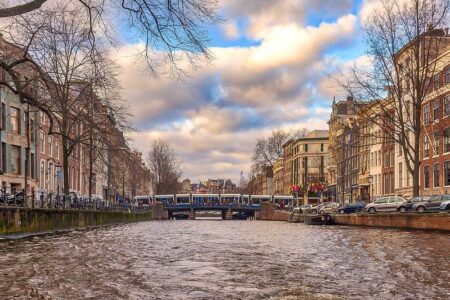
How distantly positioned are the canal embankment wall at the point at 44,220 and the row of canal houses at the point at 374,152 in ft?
65.6

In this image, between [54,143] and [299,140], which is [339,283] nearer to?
[54,143]

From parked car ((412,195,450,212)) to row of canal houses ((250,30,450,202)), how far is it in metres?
5.16

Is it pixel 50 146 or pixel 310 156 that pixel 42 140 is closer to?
pixel 50 146

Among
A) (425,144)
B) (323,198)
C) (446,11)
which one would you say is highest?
(446,11)

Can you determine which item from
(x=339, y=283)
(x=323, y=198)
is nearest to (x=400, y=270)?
(x=339, y=283)

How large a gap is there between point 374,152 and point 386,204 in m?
32.1

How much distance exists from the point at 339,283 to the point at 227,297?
9.33 feet

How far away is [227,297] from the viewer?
8.93 meters

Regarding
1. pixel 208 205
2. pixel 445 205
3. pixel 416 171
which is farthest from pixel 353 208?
Result: pixel 208 205

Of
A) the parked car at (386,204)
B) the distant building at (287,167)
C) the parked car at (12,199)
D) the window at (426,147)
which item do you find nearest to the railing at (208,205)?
the distant building at (287,167)

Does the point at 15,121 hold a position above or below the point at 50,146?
above

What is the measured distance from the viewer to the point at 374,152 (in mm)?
78375

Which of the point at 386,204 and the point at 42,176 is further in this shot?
the point at 42,176

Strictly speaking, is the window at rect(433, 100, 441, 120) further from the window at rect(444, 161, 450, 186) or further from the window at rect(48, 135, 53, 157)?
the window at rect(48, 135, 53, 157)
